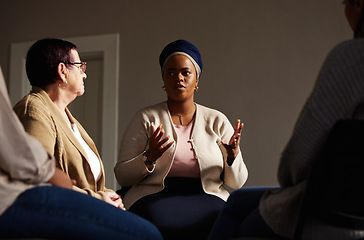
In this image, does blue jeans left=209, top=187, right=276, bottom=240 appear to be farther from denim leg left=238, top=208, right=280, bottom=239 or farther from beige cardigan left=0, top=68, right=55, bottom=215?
beige cardigan left=0, top=68, right=55, bottom=215

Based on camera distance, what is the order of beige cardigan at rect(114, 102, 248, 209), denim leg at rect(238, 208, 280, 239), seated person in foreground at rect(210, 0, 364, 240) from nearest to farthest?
seated person in foreground at rect(210, 0, 364, 240) < denim leg at rect(238, 208, 280, 239) < beige cardigan at rect(114, 102, 248, 209)

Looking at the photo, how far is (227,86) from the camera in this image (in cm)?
369

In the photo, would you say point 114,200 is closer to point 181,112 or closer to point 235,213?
point 235,213

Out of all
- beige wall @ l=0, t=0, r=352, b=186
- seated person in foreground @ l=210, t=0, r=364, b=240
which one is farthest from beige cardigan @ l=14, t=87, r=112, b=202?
beige wall @ l=0, t=0, r=352, b=186

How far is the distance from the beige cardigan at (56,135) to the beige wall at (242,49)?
1.97 metres

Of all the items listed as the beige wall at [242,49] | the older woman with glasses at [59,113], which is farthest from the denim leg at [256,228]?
the beige wall at [242,49]

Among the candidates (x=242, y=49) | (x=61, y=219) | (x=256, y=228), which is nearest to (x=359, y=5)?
(x=256, y=228)

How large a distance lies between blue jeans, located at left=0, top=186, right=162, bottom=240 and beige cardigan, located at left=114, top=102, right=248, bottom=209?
1.01 m

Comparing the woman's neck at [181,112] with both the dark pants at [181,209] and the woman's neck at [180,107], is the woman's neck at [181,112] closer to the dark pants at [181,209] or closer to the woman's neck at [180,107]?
the woman's neck at [180,107]

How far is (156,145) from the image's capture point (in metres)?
1.99

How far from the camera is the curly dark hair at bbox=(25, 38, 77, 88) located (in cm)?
191

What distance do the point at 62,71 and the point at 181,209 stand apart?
855 mm

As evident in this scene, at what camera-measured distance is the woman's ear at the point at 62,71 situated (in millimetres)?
1959

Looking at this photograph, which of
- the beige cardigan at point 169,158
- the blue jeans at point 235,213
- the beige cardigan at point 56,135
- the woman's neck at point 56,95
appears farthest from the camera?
the beige cardigan at point 169,158
